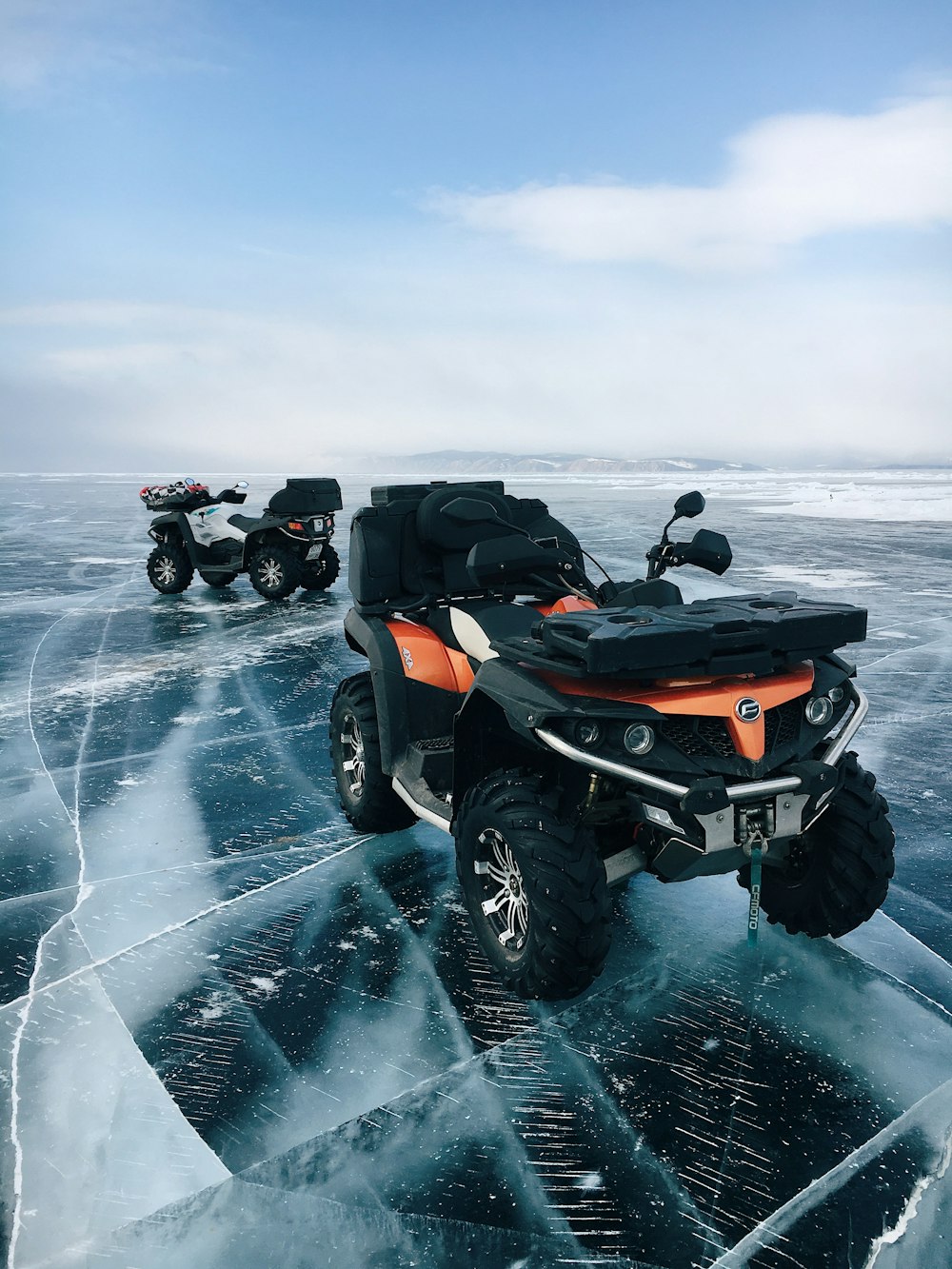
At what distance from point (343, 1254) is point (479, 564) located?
1.94 metres

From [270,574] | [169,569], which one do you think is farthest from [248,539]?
[169,569]

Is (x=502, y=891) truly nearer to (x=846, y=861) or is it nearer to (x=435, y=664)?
(x=846, y=861)

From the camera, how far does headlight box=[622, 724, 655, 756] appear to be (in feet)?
8.06

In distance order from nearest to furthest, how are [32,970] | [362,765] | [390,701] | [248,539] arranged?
1. [32,970]
2. [390,701]
3. [362,765]
4. [248,539]

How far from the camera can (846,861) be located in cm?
289

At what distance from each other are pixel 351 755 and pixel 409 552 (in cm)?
94

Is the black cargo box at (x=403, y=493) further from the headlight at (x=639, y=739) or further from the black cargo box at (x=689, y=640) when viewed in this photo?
the headlight at (x=639, y=739)

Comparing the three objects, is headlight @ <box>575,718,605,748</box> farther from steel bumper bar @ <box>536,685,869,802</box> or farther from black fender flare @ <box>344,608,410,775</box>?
black fender flare @ <box>344,608,410,775</box>

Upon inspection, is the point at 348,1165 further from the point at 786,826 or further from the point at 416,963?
the point at 786,826

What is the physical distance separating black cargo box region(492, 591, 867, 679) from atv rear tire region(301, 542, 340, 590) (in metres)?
9.16

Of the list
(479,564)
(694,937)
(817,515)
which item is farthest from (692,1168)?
(817,515)

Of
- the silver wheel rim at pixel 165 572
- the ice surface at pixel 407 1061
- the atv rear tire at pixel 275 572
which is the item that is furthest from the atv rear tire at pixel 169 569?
the ice surface at pixel 407 1061

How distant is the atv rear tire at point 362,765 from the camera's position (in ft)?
13.1

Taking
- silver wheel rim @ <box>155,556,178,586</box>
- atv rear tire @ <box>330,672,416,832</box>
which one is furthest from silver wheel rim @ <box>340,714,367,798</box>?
silver wheel rim @ <box>155,556,178,586</box>
